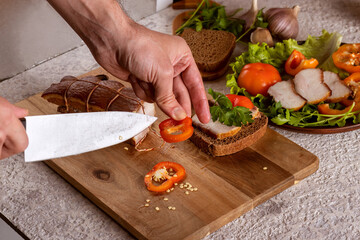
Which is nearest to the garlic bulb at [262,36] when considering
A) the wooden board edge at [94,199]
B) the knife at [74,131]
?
the knife at [74,131]

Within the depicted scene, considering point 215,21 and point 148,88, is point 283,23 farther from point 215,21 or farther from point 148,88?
point 148,88

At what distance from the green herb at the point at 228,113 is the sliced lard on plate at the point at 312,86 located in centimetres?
32

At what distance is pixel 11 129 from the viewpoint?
1.31 metres

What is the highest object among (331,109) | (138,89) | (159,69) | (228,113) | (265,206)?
(159,69)

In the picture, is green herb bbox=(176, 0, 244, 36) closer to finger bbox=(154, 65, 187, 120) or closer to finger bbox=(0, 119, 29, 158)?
finger bbox=(154, 65, 187, 120)

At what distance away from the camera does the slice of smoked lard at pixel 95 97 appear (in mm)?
1902

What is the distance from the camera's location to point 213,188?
5.69 feet

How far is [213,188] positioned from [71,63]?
40.4 inches

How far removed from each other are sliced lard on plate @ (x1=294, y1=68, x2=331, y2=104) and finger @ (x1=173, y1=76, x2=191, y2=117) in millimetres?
515

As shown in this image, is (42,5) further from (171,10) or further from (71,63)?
(171,10)

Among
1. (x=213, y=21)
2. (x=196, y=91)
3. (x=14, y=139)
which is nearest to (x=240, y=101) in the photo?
(x=196, y=91)

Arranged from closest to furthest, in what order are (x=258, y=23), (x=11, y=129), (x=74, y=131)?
1. (x=11, y=129)
2. (x=74, y=131)
3. (x=258, y=23)

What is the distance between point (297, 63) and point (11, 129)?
1.32 m

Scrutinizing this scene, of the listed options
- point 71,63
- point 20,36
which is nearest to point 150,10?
point 71,63
